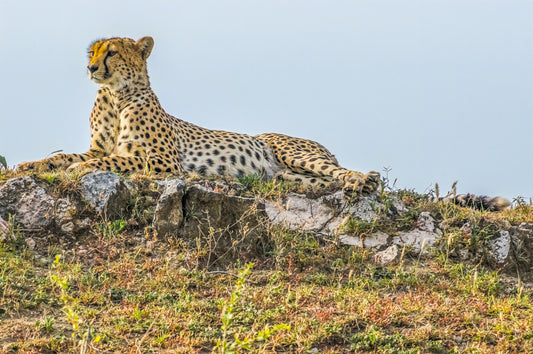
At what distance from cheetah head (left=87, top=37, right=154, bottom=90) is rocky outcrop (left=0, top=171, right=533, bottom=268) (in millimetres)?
2783

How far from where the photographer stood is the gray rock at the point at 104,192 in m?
7.93

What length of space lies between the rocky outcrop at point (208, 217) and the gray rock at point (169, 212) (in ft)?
0.03

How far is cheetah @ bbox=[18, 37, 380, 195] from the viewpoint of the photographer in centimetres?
1042

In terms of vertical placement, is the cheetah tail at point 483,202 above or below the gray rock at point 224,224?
above

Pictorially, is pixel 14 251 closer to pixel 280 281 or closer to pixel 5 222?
pixel 5 222

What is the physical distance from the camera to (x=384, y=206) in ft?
28.2

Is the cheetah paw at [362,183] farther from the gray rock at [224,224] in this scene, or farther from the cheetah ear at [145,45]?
the cheetah ear at [145,45]

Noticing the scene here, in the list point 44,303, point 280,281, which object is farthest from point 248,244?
point 44,303

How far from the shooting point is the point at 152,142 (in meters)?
10.5

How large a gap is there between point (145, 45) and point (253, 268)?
4.99m

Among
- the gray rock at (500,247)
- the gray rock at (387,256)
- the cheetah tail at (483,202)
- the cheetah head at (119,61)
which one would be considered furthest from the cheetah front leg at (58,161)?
the gray rock at (500,247)

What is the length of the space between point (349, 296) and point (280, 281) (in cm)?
77

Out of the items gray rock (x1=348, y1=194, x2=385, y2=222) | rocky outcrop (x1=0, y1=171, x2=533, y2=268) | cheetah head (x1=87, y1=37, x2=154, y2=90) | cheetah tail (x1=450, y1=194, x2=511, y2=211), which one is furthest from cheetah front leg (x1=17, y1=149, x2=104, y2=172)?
cheetah tail (x1=450, y1=194, x2=511, y2=211)

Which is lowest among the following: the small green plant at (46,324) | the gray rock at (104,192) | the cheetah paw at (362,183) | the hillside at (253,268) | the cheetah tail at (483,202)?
the small green plant at (46,324)
